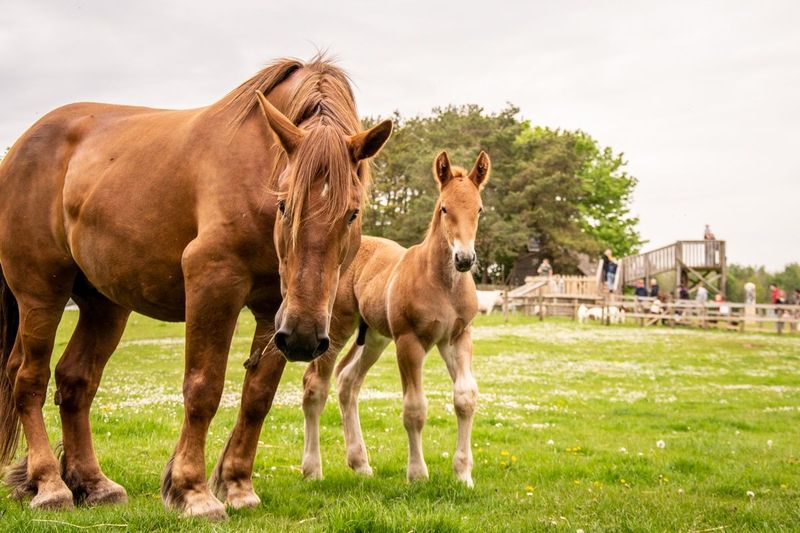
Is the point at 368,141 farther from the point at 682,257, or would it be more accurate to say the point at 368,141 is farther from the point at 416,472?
the point at 682,257

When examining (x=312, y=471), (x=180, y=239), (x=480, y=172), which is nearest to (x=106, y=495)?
(x=312, y=471)

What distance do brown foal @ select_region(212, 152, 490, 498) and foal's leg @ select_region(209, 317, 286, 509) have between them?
1.59m

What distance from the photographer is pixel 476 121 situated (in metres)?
58.5

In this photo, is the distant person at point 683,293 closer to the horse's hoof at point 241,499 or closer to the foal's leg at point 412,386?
the foal's leg at point 412,386

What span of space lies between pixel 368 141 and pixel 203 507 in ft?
7.88

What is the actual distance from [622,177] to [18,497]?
2816 inches

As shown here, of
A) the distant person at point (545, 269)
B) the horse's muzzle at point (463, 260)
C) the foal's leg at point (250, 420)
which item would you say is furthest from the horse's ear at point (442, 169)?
the distant person at point (545, 269)


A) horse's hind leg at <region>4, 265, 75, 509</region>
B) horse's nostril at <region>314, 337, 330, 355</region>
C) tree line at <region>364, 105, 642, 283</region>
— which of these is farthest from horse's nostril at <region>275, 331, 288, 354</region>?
tree line at <region>364, 105, 642, 283</region>

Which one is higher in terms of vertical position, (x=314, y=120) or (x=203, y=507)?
(x=314, y=120)

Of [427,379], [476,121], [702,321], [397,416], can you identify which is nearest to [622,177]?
[476,121]

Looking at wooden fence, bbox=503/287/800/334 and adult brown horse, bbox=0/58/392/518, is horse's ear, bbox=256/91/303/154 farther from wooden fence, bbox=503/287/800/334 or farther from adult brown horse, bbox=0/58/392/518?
wooden fence, bbox=503/287/800/334

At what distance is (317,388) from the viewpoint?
7.24 metres

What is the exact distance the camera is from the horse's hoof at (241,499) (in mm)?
5035

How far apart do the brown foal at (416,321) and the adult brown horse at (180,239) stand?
6.49 feet
